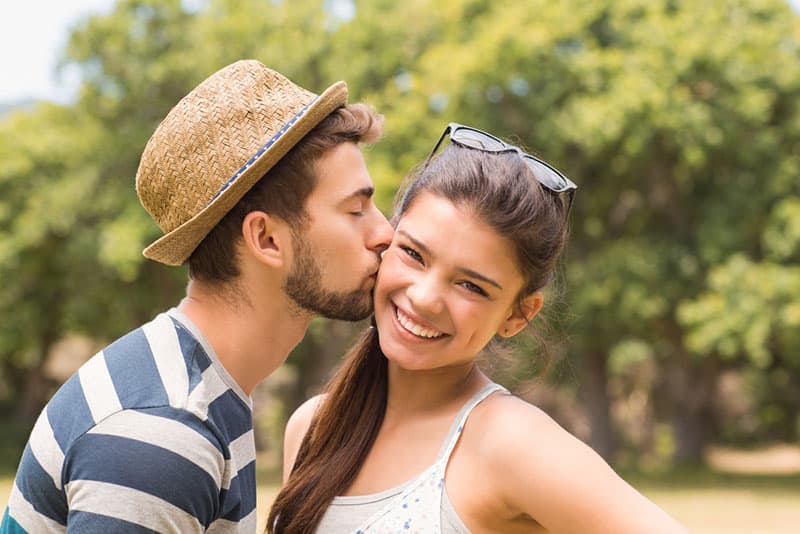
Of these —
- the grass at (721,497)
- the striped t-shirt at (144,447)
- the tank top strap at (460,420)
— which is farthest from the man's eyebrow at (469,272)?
the grass at (721,497)

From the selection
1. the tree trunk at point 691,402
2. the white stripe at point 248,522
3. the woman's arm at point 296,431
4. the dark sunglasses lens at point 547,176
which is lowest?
the tree trunk at point 691,402

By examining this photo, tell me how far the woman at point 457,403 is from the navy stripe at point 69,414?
0.69 metres

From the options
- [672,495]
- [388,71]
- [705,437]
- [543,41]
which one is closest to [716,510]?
[672,495]

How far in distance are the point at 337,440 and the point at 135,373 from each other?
72 centimetres

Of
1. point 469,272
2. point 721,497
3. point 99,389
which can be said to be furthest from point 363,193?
point 721,497

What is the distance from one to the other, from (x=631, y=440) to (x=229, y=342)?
28.2 meters

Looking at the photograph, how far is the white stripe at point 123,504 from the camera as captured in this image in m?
2.02

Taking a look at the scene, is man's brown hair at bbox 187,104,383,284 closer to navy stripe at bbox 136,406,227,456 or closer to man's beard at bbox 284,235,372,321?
man's beard at bbox 284,235,372,321

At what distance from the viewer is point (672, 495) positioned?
18.4 metres

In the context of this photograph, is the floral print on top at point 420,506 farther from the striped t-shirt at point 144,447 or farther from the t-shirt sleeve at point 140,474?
the t-shirt sleeve at point 140,474

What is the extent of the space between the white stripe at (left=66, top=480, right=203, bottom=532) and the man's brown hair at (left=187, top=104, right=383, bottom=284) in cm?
67

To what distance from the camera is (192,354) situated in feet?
7.66

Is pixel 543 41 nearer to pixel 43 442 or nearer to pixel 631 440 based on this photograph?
pixel 631 440

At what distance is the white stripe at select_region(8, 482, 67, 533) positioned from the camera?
2.24 m
